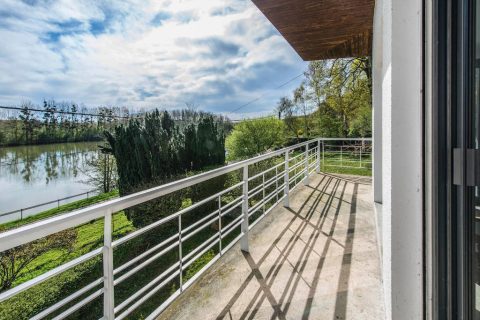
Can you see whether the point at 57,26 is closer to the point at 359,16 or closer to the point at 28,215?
the point at 28,215

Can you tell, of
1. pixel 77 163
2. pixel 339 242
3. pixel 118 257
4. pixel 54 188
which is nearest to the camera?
pixel 339 242

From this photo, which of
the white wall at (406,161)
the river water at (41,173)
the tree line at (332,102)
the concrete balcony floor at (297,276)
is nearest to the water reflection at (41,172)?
the river water at (41,173)

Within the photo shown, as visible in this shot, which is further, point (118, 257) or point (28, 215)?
point (28, 215)

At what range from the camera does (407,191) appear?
907 millimetres

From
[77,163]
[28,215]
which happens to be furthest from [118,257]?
[77,163]

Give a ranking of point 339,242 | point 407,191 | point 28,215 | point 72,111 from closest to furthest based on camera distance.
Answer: point 407,191 < point 339,242 < point 28,215 < point 72,111

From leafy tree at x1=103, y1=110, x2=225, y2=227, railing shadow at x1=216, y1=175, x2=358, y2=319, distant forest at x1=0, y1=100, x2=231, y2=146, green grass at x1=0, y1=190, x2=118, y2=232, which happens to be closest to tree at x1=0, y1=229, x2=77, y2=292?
leafy tree at x1=103, y1=110, x2=225, y2=227

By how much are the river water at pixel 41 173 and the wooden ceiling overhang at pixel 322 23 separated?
13.0m

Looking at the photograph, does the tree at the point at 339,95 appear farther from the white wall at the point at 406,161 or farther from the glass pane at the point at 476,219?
the glass pane at the point at 476,219

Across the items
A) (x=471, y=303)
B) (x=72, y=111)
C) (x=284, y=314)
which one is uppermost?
(x=72, y=111)

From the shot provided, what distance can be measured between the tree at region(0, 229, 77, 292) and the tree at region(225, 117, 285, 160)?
6831 millimetres

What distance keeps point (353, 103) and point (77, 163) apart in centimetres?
1547

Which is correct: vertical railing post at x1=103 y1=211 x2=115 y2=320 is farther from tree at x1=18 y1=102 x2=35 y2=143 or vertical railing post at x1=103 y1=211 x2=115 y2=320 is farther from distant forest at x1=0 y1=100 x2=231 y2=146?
tree at x1=18 y1=102 x2=35 y2=143

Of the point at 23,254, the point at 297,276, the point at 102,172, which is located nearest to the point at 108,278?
the point at 297,276
